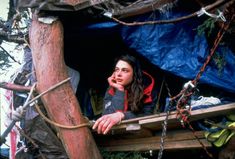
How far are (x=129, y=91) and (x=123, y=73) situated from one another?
0.24m

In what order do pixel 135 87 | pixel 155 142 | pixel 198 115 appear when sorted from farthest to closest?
1. pixel 135 87
2. pixel 155 142
3. pixel 198 115

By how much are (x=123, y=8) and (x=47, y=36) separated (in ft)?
2.75

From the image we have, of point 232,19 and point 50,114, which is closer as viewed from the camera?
point 232,19

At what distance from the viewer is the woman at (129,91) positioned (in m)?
4.02

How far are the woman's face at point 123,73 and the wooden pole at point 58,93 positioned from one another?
3.00 feet

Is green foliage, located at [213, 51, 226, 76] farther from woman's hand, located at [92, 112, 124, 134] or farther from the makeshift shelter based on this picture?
woman's hand, located at [92, 112, 124, 134]

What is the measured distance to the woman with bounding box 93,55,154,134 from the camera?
402cm

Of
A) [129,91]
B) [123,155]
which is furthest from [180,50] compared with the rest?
[123,155]

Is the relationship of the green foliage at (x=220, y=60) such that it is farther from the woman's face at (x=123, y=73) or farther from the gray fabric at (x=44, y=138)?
the gray fabric at (x=44, y=138)

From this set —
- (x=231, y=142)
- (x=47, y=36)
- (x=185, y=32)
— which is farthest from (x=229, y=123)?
(x=47, y=36)

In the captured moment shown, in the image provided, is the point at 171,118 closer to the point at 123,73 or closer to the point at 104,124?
the point at 104,124

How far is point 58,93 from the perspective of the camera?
3.39 m

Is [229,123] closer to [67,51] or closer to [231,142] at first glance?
[231,142]

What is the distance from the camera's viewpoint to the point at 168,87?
15.6 ft
